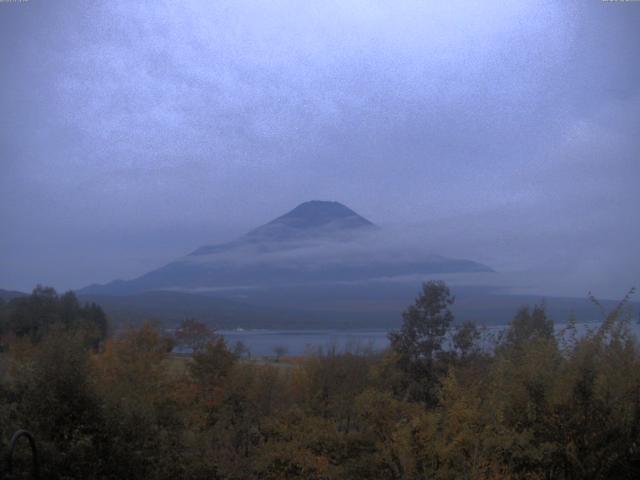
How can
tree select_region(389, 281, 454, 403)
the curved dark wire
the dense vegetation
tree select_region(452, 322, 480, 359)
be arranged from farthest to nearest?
tree select_region(452, 322, 480, 359), tree select_region(389, 281, 454, 403), the dense vegetation, the curved dark wire

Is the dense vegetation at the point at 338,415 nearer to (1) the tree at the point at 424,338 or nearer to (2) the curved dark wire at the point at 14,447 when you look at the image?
(1) the tree at the point at 424,338

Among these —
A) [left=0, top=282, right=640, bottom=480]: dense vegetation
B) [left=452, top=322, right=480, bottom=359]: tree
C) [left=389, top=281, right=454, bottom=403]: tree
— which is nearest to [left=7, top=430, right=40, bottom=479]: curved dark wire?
[left=0, top=282, right=640, bottom=480]: dense vegetation


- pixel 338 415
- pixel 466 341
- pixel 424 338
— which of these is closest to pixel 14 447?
pixel 338 415

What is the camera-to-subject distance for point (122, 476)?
1582 cm

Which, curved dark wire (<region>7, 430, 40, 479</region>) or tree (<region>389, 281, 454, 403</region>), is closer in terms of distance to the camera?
curved dark wire (<region>7, 430, 40, 479</region>)

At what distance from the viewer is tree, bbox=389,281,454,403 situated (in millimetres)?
36906

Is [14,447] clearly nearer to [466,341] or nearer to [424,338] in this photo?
[466,341]

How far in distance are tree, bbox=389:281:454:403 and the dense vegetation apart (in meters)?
0.40

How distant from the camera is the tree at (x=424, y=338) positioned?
121ft

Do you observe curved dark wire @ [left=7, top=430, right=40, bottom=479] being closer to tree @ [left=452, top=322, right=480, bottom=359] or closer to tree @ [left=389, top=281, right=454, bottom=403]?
tree @ [left=389, top=281, right=454, bottom=403]

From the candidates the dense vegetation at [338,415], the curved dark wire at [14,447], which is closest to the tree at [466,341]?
the dense vegetation at [338,415]

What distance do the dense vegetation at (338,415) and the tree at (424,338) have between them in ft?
1.33

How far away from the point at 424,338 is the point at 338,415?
8.55 meters

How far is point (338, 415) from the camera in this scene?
3222cm
